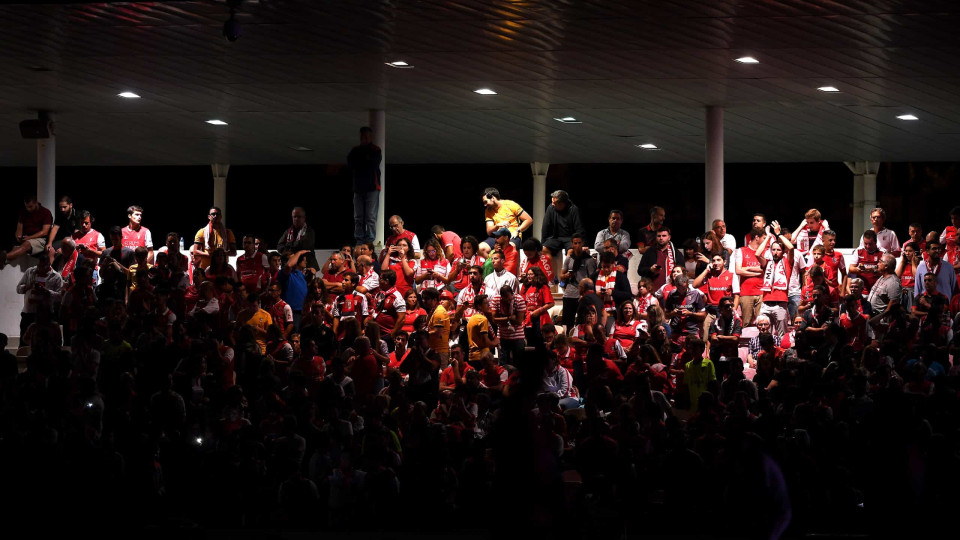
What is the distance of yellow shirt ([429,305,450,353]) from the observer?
14344 millimetres

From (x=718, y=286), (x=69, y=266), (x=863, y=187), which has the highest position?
(x=863, y=187)

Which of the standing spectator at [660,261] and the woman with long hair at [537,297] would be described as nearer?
the woman with long hair at [537,297]

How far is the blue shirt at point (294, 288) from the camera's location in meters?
15.9

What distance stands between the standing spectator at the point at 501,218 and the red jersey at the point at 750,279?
9.71 feet

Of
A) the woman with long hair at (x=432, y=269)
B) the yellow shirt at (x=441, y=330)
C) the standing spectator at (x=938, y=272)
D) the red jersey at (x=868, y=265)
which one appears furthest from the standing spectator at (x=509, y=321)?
the standing spectator at (x=938, y=272)

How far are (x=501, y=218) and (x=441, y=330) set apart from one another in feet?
11.7

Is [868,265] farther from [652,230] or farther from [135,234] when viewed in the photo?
[135,234]

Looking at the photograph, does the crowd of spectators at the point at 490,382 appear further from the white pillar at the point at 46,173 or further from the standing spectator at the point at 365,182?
the white pillar at the point at 46,173

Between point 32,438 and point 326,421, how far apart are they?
2493 mm

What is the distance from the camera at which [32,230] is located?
704 inches

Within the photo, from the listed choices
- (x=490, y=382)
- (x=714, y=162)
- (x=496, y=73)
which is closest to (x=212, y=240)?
(x=496, y=73)

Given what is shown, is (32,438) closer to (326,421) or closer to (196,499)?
(196,499)

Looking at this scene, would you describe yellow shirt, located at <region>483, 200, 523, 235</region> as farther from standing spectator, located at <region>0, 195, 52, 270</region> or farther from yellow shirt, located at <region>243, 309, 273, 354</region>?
standing spectator, located at <region>0, 195, 52, 270</region>

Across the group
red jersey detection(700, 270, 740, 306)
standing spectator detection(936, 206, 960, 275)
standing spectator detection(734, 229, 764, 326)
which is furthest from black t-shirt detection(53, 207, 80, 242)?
standing spectator detection(936, 206, 960, 275)
